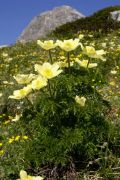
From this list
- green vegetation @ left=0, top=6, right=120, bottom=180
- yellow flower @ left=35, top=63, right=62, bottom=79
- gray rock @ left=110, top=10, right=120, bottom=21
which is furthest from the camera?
gray rock @ left=110, top=10, right=120, bottom=21

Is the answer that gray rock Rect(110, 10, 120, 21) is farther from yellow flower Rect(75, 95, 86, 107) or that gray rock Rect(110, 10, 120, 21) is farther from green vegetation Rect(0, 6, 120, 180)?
yellow flower Rect(75, 95, 86, 107)

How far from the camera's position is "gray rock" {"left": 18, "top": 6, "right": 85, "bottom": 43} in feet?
131

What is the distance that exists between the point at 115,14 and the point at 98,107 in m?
21.7

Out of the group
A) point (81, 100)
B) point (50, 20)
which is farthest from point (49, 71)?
point (50, 20)

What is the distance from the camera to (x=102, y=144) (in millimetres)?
7074

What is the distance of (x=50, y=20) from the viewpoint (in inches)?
1582

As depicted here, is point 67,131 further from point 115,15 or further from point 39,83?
point 115,15

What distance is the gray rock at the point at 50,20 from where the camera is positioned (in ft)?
131

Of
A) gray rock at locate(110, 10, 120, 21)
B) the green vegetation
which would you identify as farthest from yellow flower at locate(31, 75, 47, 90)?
gray rock at locate(110, 10, 120, 21)

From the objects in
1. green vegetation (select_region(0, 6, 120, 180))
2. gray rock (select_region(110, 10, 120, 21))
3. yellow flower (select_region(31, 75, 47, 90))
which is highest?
gray rock (select_region(110, 10, 120, 21))

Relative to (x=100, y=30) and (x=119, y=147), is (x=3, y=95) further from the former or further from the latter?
(x=100, y=30)

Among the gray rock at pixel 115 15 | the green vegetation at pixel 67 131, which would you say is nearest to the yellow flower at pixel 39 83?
the green vegetation at pixel 67 131

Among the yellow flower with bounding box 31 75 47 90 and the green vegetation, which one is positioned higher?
the yellow flower with bounding box 31 75 47 90

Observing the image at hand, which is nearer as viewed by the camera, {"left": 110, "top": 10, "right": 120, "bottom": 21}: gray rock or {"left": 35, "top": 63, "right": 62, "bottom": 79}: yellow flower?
{"left": 35, "top": 63, "right": 62, "bottom": 79}: yellow flower
